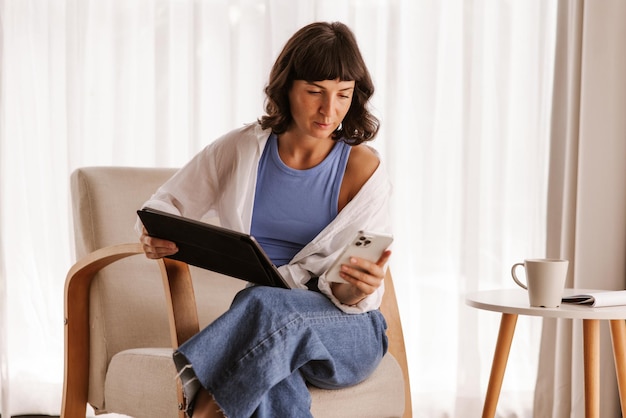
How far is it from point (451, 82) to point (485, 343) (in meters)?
0.84

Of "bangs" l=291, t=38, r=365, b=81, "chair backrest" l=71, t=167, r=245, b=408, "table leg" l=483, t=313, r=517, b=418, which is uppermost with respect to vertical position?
"bangs" l=291, t=38, r=365, b=81

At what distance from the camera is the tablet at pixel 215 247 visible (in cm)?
132

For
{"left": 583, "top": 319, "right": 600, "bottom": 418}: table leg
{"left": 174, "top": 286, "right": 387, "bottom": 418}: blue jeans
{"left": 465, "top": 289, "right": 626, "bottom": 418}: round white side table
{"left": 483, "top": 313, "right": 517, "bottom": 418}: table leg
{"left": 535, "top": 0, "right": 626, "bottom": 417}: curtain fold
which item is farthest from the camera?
{"left": 535, "top": 0, "right": 626, "bottom": 417}: curtain fold

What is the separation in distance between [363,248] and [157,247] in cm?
39

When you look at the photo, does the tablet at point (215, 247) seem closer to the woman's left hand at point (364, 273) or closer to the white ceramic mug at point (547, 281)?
the woman's left hand at point (364, 273)

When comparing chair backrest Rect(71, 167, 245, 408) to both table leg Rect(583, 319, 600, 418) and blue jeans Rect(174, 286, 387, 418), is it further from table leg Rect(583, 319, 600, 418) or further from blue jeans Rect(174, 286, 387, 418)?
table leg Rect(583, 319, 600, 418)

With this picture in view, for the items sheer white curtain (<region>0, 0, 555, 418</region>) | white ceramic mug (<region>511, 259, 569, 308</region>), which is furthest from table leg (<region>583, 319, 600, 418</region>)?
sheer white curtain (<region>0, 0, 555, 418</region>)

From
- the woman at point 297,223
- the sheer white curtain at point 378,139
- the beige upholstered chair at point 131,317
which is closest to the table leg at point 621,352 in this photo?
the beige upholstered chair at point 131,317

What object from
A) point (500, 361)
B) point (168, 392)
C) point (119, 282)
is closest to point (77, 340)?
point (119, 282)

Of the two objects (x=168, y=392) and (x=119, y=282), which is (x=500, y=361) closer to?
Result: (x=168, y=392)

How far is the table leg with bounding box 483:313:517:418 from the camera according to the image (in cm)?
190

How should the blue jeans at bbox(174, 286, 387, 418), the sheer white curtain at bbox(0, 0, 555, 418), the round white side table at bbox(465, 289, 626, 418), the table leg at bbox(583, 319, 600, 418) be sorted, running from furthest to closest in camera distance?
the sheer white curtain at bbox(0, 0, 555, 418)
the table leg at bbox(583, 319, 600, 418)
the round white side table at bbox(465, 289, 626, 418)
the blue jeans at bbox(174, 286, 387, 418)

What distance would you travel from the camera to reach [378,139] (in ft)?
8.51

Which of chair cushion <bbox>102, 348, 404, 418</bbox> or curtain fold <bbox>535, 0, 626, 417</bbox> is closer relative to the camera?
chair cushion <bbox>102, 348, 404, 418</bbox>
